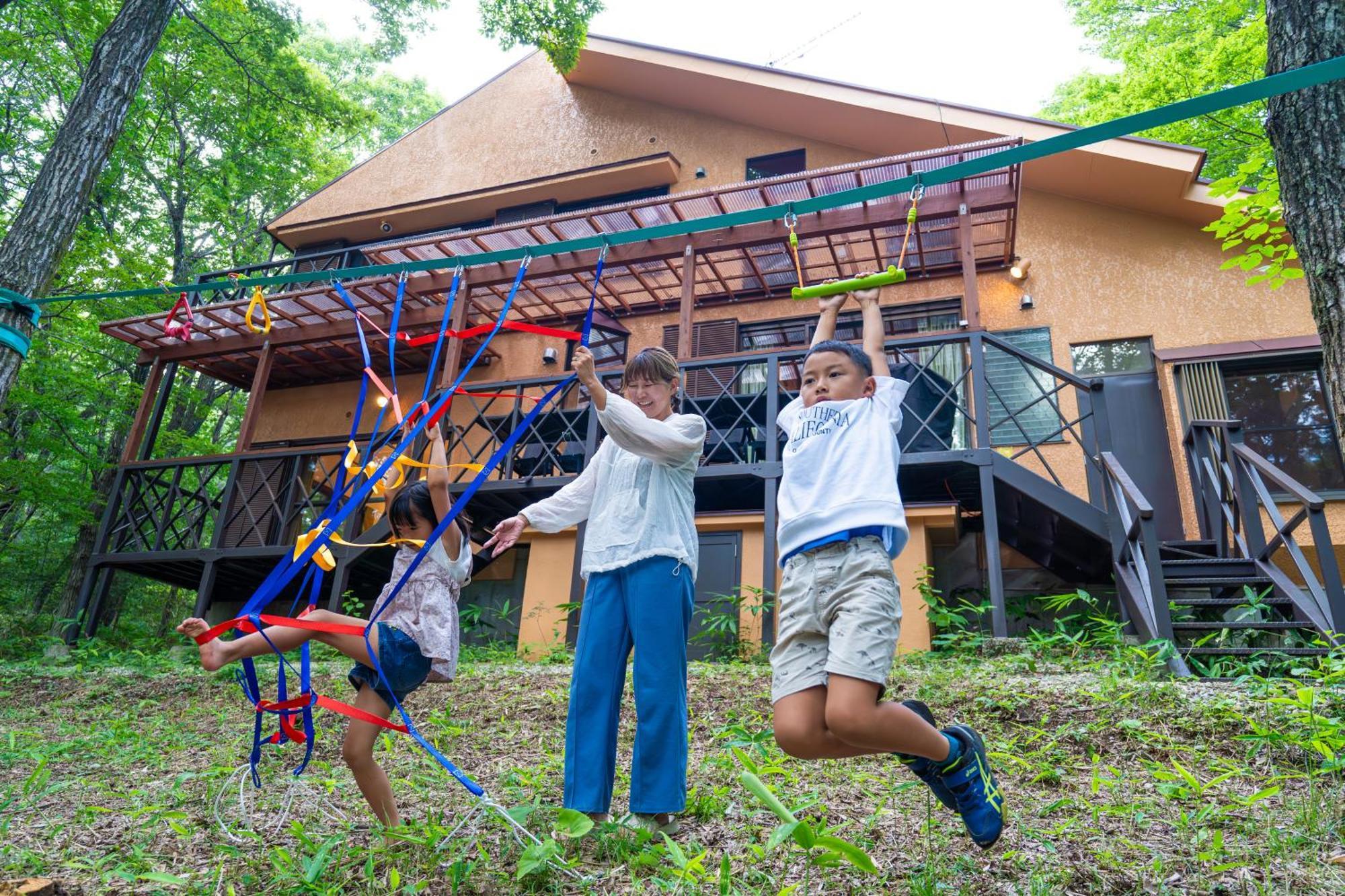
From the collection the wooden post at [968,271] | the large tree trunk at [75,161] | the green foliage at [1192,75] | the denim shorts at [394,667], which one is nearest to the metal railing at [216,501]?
the large tree trunk at [75,161]

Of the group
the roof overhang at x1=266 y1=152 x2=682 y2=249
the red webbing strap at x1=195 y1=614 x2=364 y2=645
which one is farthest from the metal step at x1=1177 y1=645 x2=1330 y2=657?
the roof overhang at x1=266 y1=152 x2=682 y2=249

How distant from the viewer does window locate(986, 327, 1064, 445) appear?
873 cm

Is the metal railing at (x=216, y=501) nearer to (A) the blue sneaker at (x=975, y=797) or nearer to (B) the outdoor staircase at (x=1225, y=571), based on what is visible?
(B) the outdoor staircase at (x=1225, y=571)

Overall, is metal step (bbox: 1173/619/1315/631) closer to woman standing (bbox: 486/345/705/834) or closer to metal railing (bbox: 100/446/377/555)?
woman standing (bbox: 486/345/705/834)

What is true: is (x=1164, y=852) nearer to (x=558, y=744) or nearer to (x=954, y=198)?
(x=558, y=744)

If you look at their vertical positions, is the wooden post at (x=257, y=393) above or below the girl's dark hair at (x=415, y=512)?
above

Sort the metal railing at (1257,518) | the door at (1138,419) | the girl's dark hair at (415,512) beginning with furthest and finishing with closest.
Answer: the door at (1138,419)
the metal railing at (1257,518)
the girl's dark hair at (415,512)

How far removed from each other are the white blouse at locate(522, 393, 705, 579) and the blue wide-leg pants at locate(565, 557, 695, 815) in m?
0.05

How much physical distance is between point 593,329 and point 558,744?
7.09 m

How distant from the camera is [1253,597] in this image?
16.6 ft

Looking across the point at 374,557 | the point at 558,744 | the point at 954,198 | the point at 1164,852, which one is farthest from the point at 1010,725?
the point at 374,557

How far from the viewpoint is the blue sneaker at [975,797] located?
2.15 m

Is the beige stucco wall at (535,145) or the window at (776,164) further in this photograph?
the beige stucco wall at (535,145)

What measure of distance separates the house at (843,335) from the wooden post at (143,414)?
0.11 ft
